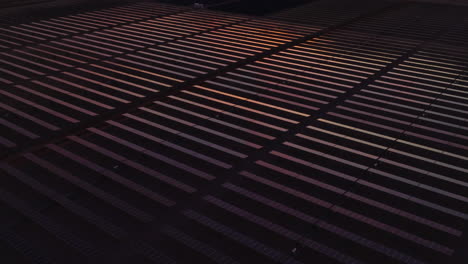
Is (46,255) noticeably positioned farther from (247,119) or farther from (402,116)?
(402,116)

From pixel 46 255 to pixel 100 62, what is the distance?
1617 cm

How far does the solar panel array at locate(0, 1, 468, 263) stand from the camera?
12.1m

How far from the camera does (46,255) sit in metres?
11.4

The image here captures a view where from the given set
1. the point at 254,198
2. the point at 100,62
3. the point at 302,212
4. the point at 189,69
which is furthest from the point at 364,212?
the point at 100,62

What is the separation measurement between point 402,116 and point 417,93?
304cm

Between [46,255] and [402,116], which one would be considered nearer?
[46,255]

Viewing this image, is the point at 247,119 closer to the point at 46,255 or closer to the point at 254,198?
the point at 254,198

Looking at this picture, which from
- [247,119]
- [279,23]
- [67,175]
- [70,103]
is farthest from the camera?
[279,23]

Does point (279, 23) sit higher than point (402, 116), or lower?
higher

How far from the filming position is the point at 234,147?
16891 millimetres

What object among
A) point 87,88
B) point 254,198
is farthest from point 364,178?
point 87,88

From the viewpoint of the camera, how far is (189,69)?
2422cm

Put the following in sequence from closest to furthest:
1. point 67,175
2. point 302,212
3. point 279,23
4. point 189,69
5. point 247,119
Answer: point 302,212, point 67,175, point 247,119, point 189,69, point 279,23

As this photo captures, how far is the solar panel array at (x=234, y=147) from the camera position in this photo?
12.1m
